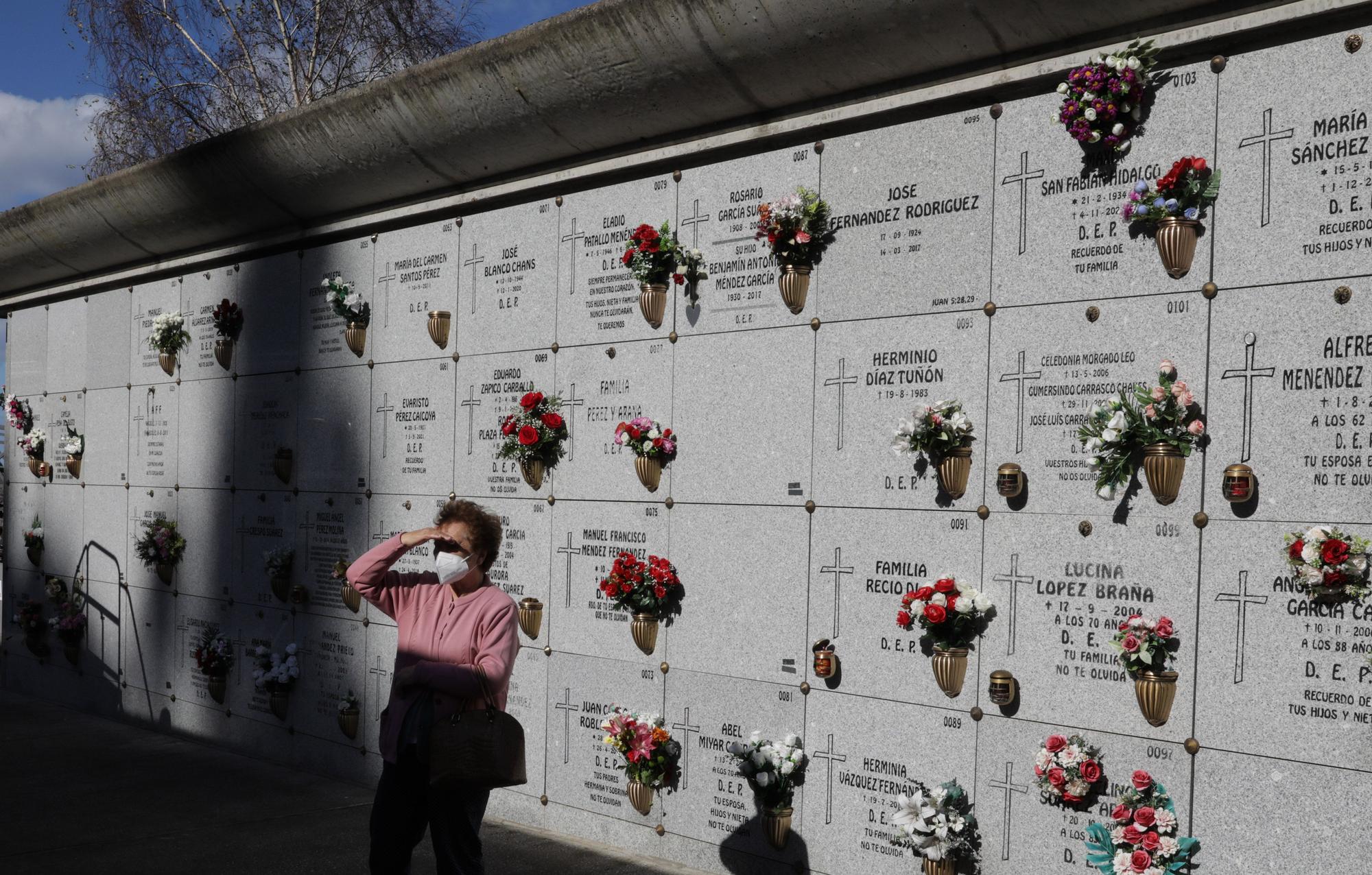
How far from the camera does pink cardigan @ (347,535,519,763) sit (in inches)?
164

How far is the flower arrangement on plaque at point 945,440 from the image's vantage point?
474 centimetres

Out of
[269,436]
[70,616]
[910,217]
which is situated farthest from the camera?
[70,616]

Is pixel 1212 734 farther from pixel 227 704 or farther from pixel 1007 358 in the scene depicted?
pixel 227 704

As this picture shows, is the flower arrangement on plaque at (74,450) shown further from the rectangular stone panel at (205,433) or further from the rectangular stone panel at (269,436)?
the rectangular stone panel at (269,436)

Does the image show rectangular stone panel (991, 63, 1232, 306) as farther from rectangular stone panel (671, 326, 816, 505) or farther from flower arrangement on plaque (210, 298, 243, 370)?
flower arrangement on plaque (210, 298, 243, 370)

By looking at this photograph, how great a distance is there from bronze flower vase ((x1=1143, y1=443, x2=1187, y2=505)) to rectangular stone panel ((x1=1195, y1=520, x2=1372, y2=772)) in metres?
0.18

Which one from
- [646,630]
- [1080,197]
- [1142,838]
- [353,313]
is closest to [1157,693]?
[1142,838]

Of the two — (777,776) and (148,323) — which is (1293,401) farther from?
(148,323)

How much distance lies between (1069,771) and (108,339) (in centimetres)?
870

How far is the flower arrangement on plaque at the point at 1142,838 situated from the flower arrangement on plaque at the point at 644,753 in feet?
6.98

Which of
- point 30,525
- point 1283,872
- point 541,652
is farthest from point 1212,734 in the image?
point 30,525

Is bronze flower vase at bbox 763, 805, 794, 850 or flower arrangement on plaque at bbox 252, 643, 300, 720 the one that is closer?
bronze flower vase at bbox 763, 805, 794, 850

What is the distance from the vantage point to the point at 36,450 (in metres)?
10.7

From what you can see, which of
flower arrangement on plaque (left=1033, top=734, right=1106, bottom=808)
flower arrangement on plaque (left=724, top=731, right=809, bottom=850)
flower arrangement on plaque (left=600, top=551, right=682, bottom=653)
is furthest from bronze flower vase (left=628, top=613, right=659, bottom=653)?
flower arrangement on plaque (left=1033, top=734, right=1106, bottom=808)
